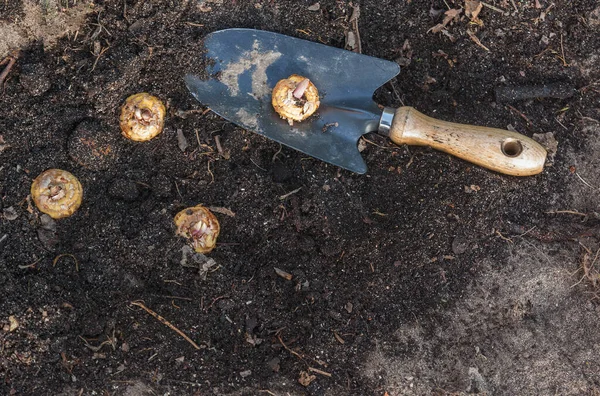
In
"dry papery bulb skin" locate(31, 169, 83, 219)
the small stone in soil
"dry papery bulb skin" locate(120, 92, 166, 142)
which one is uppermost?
the small stone in soil

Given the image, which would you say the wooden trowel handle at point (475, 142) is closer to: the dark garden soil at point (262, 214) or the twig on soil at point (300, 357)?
the dark garden soil at point (262, 214)

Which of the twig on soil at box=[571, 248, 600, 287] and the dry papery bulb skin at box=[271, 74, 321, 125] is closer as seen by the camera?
the dry papery bulb skin at box=[271, 74, 321, 125]

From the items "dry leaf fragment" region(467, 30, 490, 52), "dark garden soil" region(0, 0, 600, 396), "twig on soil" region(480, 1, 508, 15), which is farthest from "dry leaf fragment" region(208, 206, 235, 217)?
"twig on soil" region(480, 1, 508, 15)

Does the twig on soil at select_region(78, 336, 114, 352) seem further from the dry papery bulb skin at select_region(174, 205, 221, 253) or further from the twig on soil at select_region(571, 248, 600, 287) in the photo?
the twig on soil at select_region(571, 248, 600, 287)

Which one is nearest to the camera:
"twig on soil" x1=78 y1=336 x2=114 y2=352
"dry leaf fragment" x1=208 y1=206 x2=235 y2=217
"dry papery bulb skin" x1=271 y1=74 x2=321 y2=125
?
"twig on soil" x1=78 y1=336 x2=114 y2=352

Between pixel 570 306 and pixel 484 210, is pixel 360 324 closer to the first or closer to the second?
pixel 484 210

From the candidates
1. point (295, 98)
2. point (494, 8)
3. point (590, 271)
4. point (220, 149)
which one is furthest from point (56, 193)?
point (590, 271)

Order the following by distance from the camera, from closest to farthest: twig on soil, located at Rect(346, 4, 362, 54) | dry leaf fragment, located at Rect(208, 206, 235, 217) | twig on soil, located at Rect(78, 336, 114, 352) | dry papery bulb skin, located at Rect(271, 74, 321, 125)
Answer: twig on soil, located at Rect(78, 336, 114, 352)
dry papery bulb skin, located at Rect(271, 74, 321, 125)
dry leaf fragment, located at Rect(208, 206, 235, 217)
twig on soil, located at Rect(346, 4, 362, 54)
